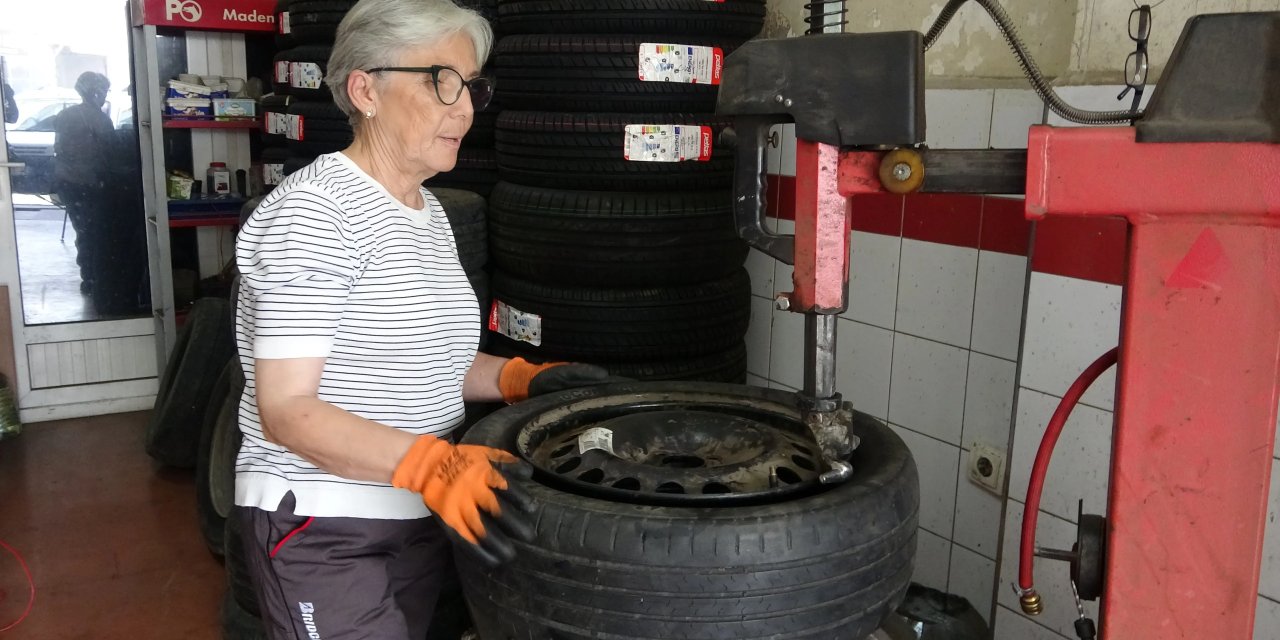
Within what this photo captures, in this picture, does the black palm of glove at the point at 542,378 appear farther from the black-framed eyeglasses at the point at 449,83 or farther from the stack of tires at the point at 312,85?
the stack of tires at the point at 312,85

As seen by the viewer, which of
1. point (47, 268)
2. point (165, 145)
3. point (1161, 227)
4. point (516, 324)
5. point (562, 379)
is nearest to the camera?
point (1161, 227)

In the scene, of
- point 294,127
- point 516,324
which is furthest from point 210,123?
point 516,324

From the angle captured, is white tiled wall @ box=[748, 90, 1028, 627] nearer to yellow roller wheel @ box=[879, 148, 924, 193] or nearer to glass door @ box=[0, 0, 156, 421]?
yellow roller wheel @ box=[879, 148, 924, 193]

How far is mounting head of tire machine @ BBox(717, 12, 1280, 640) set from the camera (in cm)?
104

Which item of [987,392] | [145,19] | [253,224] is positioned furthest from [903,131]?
[145,19]

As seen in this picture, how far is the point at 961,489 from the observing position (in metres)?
2.54

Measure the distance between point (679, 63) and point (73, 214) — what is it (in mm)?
3643

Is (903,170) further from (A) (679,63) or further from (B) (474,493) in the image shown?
(A) (679,63)

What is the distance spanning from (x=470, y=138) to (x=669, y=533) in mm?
2389

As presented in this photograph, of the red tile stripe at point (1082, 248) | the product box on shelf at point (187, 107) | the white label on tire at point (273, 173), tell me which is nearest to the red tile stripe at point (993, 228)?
the red tile stripe at point (1082, 248)

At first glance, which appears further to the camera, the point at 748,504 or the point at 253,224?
the point at 253,224

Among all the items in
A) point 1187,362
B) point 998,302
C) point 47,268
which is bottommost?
point 47,268

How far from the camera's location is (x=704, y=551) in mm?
1214

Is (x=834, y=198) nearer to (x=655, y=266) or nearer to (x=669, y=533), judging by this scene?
(x=669, y=533)
